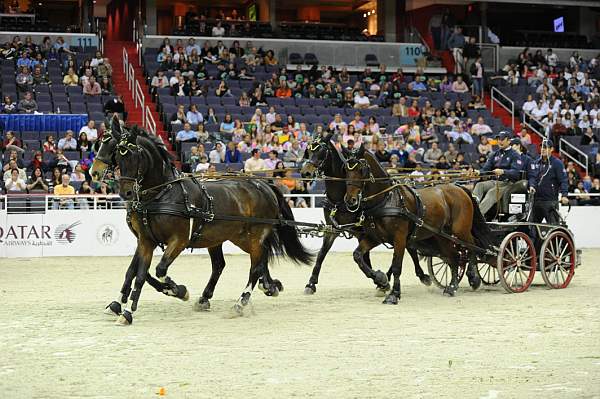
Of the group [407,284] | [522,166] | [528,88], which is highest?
[528,88]

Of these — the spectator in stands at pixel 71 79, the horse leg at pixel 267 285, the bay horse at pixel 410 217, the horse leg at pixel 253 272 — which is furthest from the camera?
the spectator in stands at pixel 71 79

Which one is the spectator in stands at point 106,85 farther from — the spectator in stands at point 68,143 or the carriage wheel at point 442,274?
the carriage wheel at point 442,274

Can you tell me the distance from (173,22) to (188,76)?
785 centimetres

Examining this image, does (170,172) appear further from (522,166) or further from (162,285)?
(522,166)

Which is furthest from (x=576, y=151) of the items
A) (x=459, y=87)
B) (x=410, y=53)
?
(x=410, y=53)

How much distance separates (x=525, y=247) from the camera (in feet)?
43.9

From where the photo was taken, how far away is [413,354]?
840cm

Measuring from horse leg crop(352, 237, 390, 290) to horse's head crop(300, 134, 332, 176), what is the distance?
3.96 ft

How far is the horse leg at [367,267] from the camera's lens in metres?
12.2

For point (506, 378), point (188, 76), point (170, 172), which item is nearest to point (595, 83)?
point (188, 76)

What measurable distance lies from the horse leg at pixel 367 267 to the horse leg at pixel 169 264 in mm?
2362

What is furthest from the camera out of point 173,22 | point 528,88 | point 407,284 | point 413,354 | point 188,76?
point 173,22

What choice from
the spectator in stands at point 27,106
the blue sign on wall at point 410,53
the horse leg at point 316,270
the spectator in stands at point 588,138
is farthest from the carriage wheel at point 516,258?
the blue sign on wall at point 410,53

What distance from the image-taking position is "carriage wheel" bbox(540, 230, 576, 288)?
43.7ft
